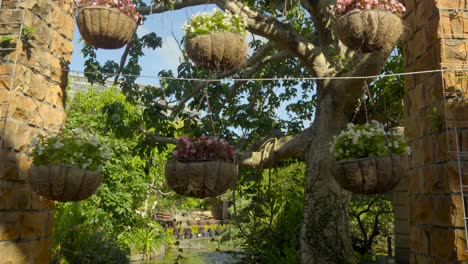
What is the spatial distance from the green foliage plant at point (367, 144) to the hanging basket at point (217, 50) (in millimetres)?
985

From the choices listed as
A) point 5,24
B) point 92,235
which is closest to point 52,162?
point 5,24

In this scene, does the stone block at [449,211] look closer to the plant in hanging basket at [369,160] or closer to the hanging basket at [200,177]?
the plant in hanging basket at [369,160]

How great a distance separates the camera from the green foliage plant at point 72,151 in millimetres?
2701

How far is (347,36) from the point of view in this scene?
3.03m

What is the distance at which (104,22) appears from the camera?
322cm

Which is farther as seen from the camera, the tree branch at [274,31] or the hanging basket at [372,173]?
the tree branch at [274,31]

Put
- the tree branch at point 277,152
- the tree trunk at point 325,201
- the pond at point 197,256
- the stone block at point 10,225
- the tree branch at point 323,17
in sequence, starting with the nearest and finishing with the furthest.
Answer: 1. the stone block at point 10,225
2. the tree branch at point 323,17
3. the tree trunk at point 325,201
4. the tree branch at point 277,152
5. the pond at point 197,256

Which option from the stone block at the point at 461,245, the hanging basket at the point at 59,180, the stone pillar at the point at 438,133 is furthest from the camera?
the hanging basket at the point at 59,180

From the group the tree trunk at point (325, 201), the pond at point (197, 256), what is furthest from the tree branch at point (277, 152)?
the pond at point (197, 256)

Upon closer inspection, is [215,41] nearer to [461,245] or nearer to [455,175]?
[455,175]

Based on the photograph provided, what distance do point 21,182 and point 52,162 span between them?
0.39 metres

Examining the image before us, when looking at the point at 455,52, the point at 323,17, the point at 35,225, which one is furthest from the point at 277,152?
the point at 35,225

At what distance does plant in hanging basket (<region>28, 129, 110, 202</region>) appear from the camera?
259cm

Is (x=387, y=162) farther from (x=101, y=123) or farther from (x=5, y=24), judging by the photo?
(x=101, y=123)
